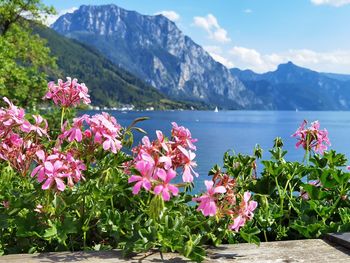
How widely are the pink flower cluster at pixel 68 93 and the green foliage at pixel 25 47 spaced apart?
21.7 metres

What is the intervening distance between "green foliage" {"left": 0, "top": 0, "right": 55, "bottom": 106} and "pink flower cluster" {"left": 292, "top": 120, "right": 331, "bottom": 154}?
21.8m

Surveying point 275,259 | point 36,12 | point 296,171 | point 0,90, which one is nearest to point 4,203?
point 275,259

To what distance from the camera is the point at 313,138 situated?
3303mm

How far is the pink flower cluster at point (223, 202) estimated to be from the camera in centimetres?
196

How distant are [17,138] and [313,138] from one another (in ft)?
6.46

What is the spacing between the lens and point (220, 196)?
7.04ft

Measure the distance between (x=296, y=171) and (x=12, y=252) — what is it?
5.50ft

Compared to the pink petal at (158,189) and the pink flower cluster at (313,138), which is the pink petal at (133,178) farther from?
the pink flower cluster at (313,138)

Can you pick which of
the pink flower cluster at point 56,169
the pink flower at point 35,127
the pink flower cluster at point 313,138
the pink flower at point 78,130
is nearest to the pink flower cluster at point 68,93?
the pink flower at point 35,127

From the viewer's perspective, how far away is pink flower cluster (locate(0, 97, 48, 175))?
8.20 ft

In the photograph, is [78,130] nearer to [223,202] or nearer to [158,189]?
[158,189]

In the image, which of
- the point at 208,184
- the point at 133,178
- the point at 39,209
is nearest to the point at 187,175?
the point at 208,184

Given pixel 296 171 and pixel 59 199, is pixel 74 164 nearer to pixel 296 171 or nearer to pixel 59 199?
pixel 59 199

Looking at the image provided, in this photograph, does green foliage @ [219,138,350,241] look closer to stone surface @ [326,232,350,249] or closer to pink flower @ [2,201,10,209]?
stone surface @ [326,232,350,249]
